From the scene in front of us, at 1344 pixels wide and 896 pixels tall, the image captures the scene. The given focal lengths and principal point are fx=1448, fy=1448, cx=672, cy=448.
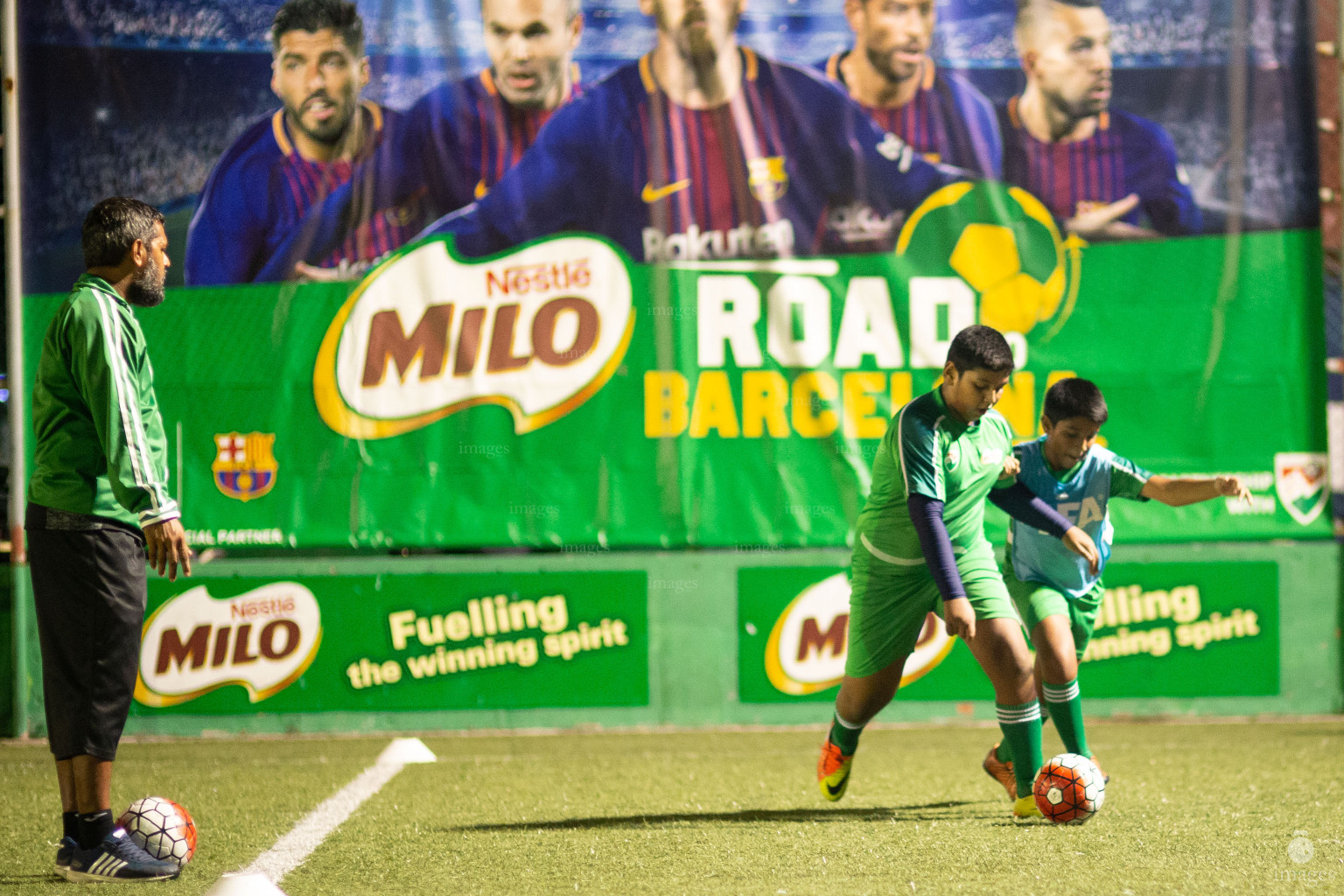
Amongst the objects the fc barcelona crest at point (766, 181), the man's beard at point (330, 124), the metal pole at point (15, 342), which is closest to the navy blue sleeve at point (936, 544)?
the fc barcelona crest at point (766, 181)

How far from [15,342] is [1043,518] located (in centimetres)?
551

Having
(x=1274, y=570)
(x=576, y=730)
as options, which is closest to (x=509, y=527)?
(x=576, y=730)

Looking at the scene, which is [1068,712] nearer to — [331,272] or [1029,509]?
[1029,509]

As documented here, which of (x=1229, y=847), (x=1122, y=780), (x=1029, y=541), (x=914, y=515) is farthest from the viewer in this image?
(x=1122, y=780)

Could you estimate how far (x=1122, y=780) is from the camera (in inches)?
228

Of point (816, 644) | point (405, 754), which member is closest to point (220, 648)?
point (405, 754)

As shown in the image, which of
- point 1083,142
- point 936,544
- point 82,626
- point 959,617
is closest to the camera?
point 82,626

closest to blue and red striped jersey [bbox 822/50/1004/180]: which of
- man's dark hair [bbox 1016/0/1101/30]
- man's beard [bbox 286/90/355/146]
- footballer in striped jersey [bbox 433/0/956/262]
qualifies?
footballer in striped jersey [bbox 433/0/956/262]

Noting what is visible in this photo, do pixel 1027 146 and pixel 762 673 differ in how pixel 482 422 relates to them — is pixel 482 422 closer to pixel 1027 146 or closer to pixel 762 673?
pixel 762 673

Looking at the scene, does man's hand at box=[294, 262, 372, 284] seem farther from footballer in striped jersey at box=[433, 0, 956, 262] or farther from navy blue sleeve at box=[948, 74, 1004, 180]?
navy blue sleeve at box=[948, 74, 1004, 180]

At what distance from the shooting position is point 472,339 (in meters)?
7.72

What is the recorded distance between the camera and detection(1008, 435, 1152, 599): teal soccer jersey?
5.15 meters

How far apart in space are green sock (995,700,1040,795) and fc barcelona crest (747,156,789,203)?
144 inches

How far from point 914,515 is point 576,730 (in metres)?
3.52
